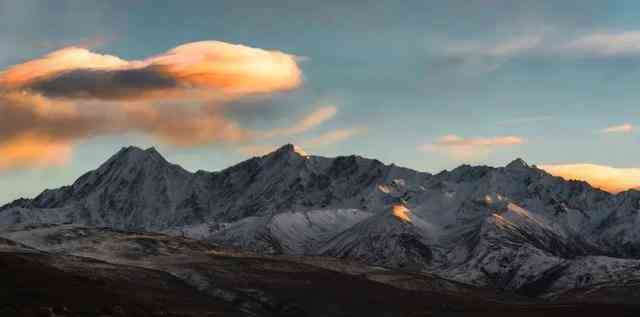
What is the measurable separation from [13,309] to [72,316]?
12730mm

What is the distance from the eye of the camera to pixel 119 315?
200 metres

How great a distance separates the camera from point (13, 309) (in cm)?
19475

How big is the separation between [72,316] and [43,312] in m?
5.57

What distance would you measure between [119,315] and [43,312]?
16.2 m

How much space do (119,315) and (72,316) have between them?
11.0m

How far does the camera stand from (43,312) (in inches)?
7475

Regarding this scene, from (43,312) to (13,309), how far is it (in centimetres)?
877
